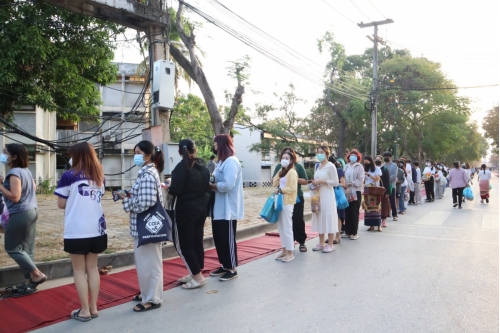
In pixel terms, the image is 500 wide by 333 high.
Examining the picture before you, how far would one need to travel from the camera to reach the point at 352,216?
27.1 ft

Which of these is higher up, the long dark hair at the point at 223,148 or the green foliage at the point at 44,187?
the long dark hair at the point at 223,148

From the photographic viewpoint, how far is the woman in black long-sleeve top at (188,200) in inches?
186

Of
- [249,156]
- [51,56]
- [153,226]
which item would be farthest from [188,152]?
[249,156]

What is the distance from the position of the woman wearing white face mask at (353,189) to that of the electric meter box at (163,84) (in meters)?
3.83

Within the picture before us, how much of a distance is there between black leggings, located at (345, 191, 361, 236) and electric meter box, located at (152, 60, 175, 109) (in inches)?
162

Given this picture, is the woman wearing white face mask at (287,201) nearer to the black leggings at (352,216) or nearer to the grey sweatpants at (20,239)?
the black leggings at (352,216)

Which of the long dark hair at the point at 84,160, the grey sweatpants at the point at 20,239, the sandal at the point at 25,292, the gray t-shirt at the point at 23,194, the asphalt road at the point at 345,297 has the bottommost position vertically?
the asphalt road at the point at 345,297

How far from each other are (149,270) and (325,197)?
3699 millimetres

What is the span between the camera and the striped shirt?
4.16 metres

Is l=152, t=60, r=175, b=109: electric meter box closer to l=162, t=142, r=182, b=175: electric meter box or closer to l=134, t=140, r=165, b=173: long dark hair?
l=162, t=142, r=182, b=175: electric meter box

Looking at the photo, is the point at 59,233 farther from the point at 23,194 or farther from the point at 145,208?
the point at 145,208

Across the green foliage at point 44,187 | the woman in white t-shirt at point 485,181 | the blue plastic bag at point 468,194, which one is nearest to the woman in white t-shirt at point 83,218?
the blue plastic bag at point 468,194

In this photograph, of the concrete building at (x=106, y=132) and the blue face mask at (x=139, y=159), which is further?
the concrete building at (x=106, y=132)

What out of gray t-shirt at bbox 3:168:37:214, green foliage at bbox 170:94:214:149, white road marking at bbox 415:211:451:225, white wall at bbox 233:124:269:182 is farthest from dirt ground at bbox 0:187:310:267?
white wall at bbox 233:124:269:182
